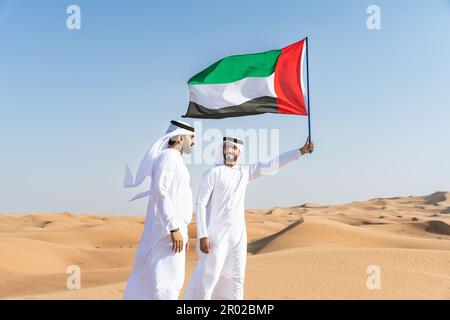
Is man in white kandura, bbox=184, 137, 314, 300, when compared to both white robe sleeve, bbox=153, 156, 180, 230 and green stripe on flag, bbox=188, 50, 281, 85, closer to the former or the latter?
white robe sleeve, bbox=153, 156, 180, 230

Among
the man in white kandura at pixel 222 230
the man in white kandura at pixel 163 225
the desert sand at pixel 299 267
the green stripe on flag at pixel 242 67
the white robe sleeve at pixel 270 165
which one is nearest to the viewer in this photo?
the man in white kandura at pixel 163 225

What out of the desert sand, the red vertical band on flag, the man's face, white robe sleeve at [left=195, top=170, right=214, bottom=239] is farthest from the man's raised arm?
the desert sand

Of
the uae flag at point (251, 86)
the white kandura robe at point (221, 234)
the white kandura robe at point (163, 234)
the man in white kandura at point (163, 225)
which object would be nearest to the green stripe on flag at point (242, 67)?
the uae flag at point (251, 86)

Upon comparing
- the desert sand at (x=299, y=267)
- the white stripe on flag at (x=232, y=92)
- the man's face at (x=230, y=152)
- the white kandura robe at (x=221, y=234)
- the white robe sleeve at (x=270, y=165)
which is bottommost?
the desert sand at (x=299, y=267)

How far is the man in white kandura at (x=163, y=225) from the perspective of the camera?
17.7ft

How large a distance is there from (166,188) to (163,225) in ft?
1.25

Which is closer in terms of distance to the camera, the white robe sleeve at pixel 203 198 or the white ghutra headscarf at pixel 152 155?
the white ghutra headscarf at pixel 152 155

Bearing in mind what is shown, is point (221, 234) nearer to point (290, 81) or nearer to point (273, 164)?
point (273, 164)

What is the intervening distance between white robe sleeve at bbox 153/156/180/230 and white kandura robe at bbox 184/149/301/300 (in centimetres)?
57

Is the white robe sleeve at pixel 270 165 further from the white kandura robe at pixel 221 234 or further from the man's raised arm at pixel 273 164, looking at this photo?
the white kandura robe at pixel 221 234

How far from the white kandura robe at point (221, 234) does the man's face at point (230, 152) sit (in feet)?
0.31

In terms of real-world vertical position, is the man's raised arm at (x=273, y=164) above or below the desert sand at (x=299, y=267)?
above
